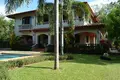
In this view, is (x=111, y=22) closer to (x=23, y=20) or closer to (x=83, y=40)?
(x=83, y=40)

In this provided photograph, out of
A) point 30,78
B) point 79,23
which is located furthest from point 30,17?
point 30,78

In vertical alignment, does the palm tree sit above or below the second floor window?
below

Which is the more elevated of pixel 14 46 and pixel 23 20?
pixel 23 20

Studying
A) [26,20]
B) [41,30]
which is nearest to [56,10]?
[41,30]

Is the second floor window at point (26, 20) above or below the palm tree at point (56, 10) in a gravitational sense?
above

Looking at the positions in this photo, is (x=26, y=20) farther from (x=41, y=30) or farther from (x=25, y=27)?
(x=41, y=30)

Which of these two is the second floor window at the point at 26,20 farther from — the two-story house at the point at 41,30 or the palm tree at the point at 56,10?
the palm tree at the point at 56,10

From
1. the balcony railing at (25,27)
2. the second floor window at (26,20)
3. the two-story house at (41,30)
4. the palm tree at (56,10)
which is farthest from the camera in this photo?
the second floor window at (26,20)

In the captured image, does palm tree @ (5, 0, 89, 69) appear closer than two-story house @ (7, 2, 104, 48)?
Yes

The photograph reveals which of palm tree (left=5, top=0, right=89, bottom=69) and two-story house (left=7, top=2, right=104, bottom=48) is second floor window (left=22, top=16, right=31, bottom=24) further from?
palm tree (left=5, top=0, right=89, bottom=69)

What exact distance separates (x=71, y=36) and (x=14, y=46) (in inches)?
463

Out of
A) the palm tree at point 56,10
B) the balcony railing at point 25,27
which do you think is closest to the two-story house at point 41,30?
the balcony railing at point 25,27

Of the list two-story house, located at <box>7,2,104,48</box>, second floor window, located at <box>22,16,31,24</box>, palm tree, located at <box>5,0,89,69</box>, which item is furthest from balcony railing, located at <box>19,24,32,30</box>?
palm tree, located at <box>5,0,89,69</box>

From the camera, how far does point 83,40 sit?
112 ft
